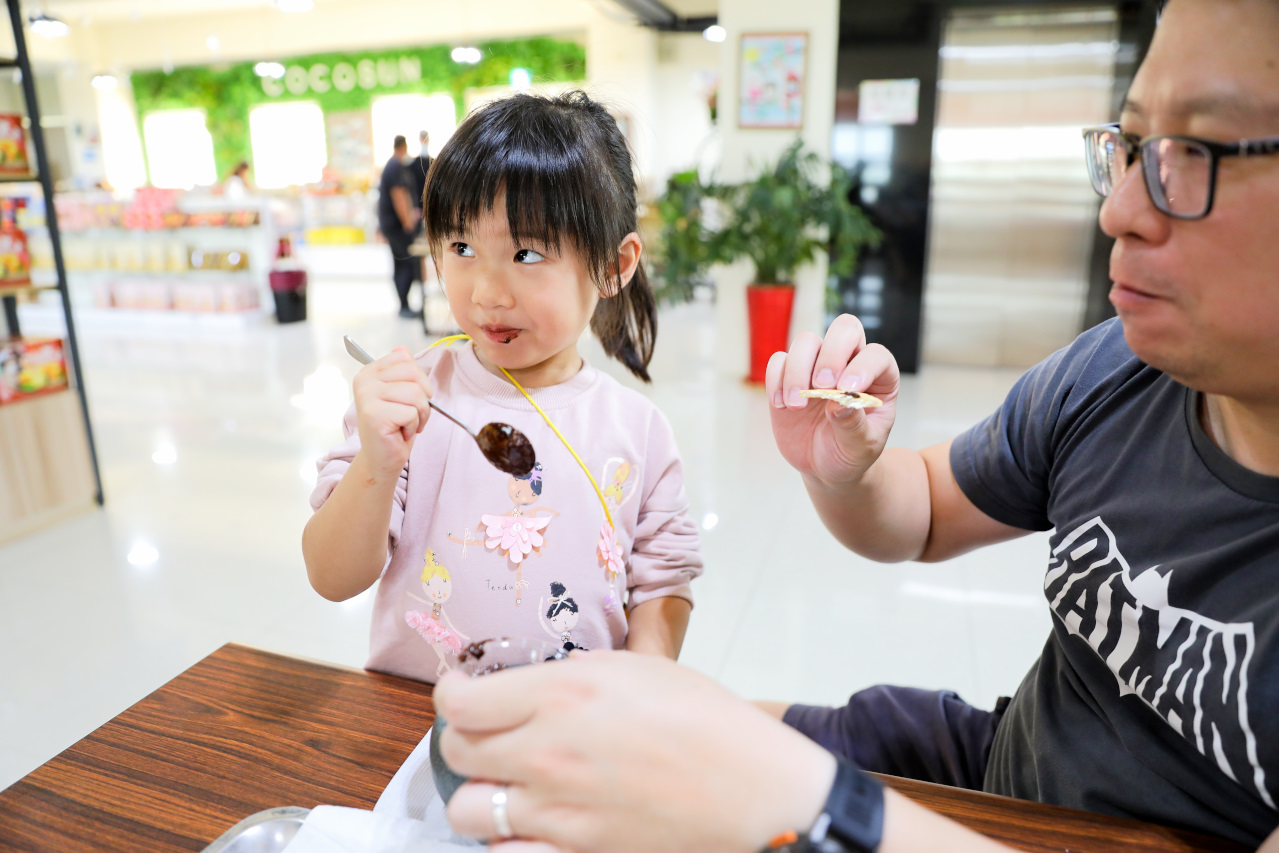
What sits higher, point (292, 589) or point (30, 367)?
point (30, 367)

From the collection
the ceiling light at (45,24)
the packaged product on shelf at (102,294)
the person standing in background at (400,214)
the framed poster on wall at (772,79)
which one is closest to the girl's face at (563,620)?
the framed poster on wall at (772,79)

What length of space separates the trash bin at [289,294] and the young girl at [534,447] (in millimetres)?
6899

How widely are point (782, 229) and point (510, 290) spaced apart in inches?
159

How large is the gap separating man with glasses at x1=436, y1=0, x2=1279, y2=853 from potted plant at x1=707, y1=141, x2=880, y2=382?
3.83 m

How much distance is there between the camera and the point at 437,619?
3.24ft

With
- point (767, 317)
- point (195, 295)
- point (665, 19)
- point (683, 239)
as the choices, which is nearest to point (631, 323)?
point (683, 239)

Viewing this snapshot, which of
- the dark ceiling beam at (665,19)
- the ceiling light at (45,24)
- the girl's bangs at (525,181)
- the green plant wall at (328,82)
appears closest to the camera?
the girl's bangs at (525,181)

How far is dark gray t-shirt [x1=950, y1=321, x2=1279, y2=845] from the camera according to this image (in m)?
0.69

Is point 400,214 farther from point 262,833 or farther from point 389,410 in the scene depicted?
point 262,833

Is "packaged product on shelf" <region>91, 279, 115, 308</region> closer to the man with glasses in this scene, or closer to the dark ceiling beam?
the dark ceiling beam

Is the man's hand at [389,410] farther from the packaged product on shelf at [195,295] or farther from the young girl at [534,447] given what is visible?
the packaged product on shelf at [195,295]

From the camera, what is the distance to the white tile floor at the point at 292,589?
2137mm

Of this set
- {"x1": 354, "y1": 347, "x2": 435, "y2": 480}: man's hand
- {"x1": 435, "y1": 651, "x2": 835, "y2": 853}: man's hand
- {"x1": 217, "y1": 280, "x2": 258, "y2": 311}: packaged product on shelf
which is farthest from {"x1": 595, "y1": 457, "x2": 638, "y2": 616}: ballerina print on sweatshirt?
{"x1": 217, "y1": 280, "x2": 258, "y2": 311}: packaged product on shelf

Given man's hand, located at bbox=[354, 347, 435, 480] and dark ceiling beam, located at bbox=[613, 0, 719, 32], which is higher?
dark ceiling beam, located at bbox=[613, 0, 719, 32]
